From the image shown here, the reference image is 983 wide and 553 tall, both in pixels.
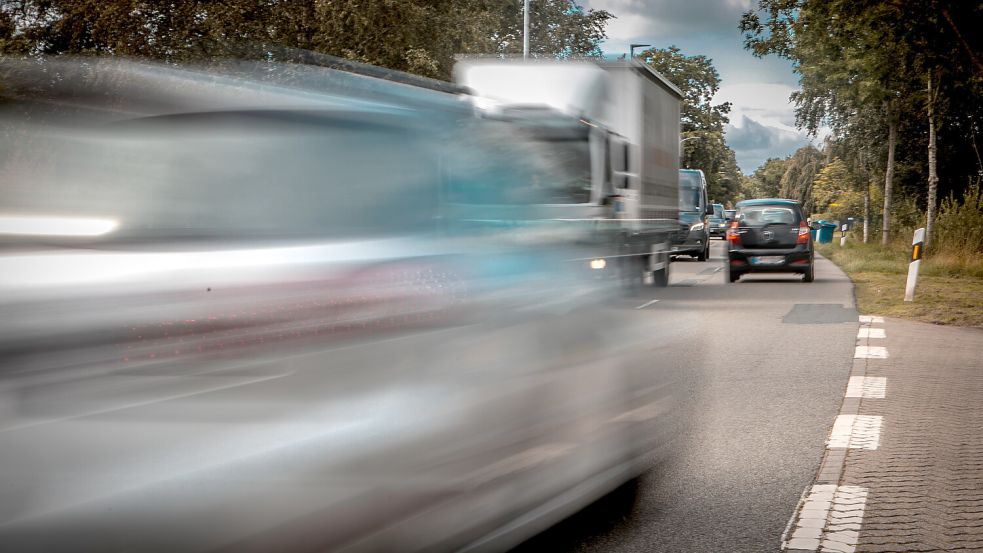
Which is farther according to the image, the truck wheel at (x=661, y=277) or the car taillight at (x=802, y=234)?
the car taillight at (x=802, y=234)

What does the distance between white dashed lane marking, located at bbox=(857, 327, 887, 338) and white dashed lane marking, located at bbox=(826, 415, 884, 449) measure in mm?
5570

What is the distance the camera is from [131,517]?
2514 mm

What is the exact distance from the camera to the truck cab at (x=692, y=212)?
105 ft

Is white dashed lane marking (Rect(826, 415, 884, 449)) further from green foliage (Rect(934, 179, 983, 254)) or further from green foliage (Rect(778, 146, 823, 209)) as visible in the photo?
green foliage (Rect(778, 146, 823, 209))

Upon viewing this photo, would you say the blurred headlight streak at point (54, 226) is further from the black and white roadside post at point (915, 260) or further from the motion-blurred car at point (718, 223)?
the motion-blurred car at point (718, 223)

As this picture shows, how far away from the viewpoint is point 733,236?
2252cm

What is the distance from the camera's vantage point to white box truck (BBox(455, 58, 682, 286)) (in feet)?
50.8

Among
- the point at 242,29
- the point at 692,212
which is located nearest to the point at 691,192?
the point at 692,212

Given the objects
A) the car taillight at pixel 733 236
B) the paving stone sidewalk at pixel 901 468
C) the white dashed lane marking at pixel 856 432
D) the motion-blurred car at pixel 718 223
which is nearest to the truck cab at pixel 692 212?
the car taillight at pixel 733 236

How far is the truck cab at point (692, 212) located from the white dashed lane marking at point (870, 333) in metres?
17.5

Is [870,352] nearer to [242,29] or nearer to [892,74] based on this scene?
[892,74]

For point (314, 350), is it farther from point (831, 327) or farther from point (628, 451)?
point (831, 327)

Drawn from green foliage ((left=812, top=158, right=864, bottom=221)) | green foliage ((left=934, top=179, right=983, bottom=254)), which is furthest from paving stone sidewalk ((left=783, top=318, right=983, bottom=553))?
green foliage ((left=812, top=158, right=864, bottom=221))

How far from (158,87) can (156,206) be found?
0.53 meters
